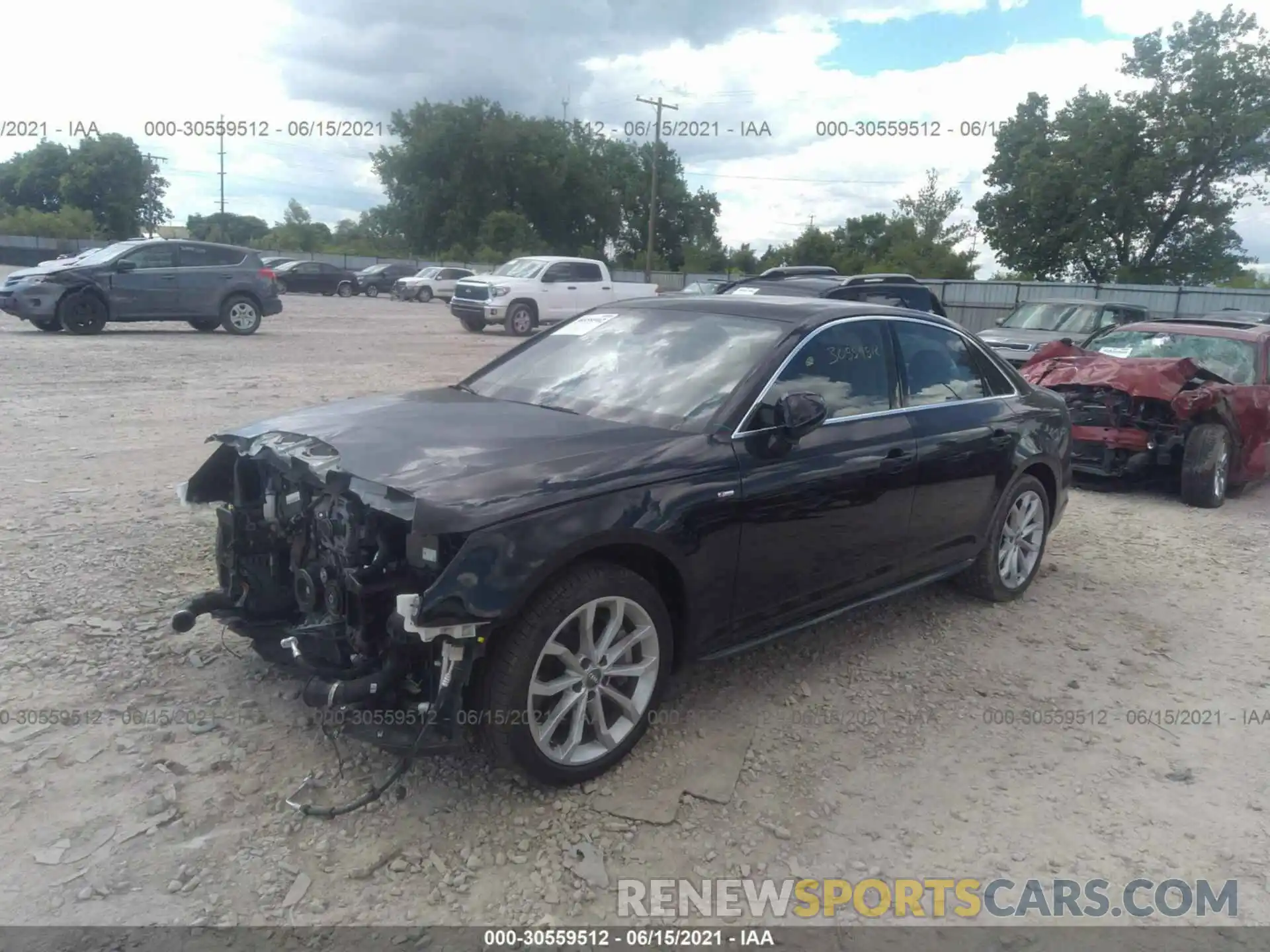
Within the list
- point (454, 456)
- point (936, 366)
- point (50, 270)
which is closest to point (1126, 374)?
point (936, 366)

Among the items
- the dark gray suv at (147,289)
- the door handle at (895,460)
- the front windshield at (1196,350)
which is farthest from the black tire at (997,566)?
the dark gray suv at (147,289)

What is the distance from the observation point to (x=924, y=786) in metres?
3.50

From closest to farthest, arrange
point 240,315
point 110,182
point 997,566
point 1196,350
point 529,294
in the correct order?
point 997,566 < point 1196,350 < point 240,315 < point 529,294 < point 110,182

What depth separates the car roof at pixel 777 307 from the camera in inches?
171

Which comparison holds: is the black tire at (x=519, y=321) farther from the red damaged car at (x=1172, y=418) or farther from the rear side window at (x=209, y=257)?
the red damaged car at (x=1172, y=418)

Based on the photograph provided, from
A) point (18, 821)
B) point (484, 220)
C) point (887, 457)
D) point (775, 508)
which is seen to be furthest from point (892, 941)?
point (484, 220)

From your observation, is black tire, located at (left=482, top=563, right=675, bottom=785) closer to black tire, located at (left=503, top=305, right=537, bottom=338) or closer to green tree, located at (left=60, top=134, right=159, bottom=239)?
black tire, located at (left=503, top=305, right=537, bottom=338)

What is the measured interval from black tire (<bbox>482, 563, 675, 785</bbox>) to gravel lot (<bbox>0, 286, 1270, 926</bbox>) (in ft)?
0.45

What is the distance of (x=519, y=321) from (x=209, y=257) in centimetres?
700

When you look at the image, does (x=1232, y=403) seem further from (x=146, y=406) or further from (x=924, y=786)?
(x=146, y=406)

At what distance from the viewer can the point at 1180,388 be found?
7.79 meters

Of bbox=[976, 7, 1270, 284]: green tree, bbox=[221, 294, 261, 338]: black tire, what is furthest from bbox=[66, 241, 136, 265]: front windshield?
bbox=[976, 7, 1270, 284]: green tree

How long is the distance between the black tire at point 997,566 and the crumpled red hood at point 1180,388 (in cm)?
248

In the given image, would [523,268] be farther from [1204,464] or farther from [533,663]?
[533,663]
